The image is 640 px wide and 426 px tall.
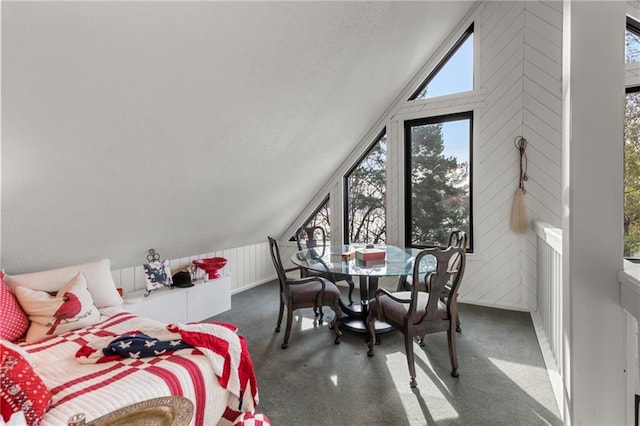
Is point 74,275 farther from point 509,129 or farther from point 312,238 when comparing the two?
point 509,129

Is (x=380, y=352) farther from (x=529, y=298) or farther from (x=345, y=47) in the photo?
(x=345, y=47)

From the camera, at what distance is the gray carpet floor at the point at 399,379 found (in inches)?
72.2

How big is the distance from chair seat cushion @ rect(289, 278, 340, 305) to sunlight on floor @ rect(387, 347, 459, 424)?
732 millimetres

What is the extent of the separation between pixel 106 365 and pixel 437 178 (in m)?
3.84

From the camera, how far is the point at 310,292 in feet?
9.23

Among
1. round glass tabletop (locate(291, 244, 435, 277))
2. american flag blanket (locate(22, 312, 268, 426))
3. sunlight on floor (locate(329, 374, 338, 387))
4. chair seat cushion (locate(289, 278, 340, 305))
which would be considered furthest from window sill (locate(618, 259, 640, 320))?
chair seat cushion (locate(289, 278, 340, 305))

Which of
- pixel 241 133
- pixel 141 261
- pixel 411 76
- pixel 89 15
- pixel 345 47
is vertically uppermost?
pixel 411 76

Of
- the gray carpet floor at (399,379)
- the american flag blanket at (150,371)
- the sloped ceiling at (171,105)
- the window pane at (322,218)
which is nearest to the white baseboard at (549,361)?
the gray carpet floor at (399,379)

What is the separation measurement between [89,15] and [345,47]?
189 centimetres

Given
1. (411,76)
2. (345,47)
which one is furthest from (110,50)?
(411,76)

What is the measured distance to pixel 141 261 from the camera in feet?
10.8

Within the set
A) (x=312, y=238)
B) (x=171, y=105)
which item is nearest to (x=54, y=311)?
(x=171, y=105)

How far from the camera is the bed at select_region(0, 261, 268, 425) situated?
1221 mm

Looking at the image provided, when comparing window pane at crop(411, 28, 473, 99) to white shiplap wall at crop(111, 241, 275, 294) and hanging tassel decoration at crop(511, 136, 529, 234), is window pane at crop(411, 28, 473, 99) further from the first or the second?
white shiplap wall at crop(111, 241, 275, 294)
